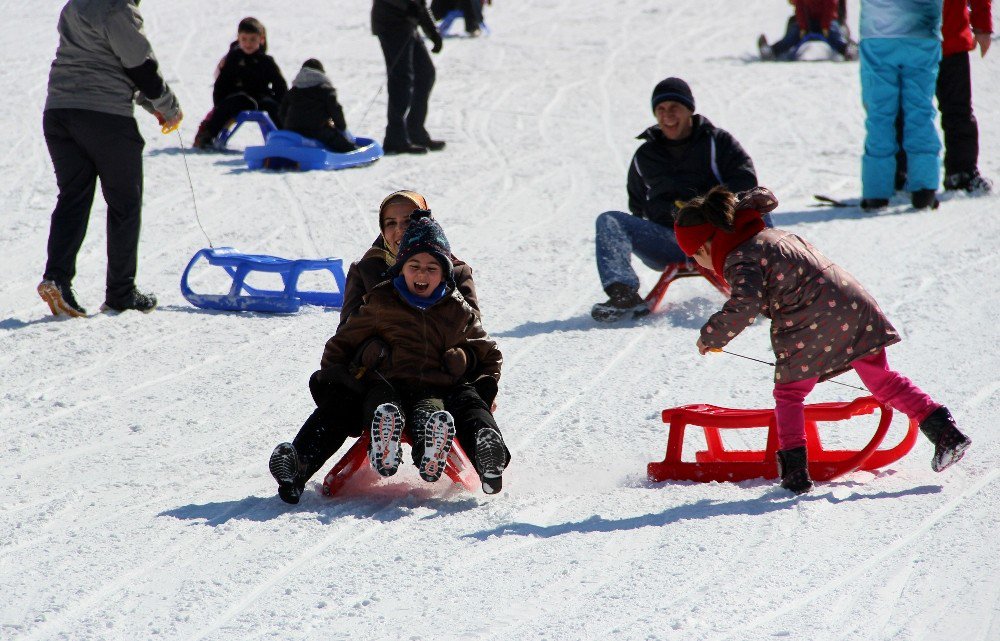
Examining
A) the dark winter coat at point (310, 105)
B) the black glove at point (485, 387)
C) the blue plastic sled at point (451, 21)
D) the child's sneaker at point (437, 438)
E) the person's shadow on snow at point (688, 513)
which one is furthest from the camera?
the blue plastic sled at point (451, 21)

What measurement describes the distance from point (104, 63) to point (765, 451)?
3.64 meters

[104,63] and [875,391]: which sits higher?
[104,63]

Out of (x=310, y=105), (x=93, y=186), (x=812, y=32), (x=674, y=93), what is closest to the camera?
(x=674, y=93)

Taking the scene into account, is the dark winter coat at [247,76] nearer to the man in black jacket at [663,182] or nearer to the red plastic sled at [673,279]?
the man in black jacket at [663,182]

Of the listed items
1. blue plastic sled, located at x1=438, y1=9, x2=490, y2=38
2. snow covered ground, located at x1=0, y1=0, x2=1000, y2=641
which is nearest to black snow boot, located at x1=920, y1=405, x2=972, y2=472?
snow covered ground, located at x1=0, y1=0, x2=1000, y2=641

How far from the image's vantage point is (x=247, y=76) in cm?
998

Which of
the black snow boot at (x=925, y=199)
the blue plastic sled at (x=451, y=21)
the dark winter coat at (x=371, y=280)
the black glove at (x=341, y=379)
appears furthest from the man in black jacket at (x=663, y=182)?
the blue plastic sled at (x=451, y=21)

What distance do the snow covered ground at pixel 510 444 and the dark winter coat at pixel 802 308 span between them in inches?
16.0

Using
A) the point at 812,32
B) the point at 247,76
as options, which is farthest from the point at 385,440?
the point at 812,32

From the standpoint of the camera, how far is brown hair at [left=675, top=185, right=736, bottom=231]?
355 cm

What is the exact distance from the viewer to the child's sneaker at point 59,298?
5.80m

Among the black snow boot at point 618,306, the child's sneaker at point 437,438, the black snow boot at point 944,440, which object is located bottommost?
the black snow boot at point 618,306

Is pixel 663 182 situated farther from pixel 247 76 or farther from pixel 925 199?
pixel 247 76

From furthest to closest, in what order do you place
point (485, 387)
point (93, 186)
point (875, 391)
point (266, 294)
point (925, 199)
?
point (925, 199), point (266, 294), point (93, 186), point (485, 387), point (875, 391)
